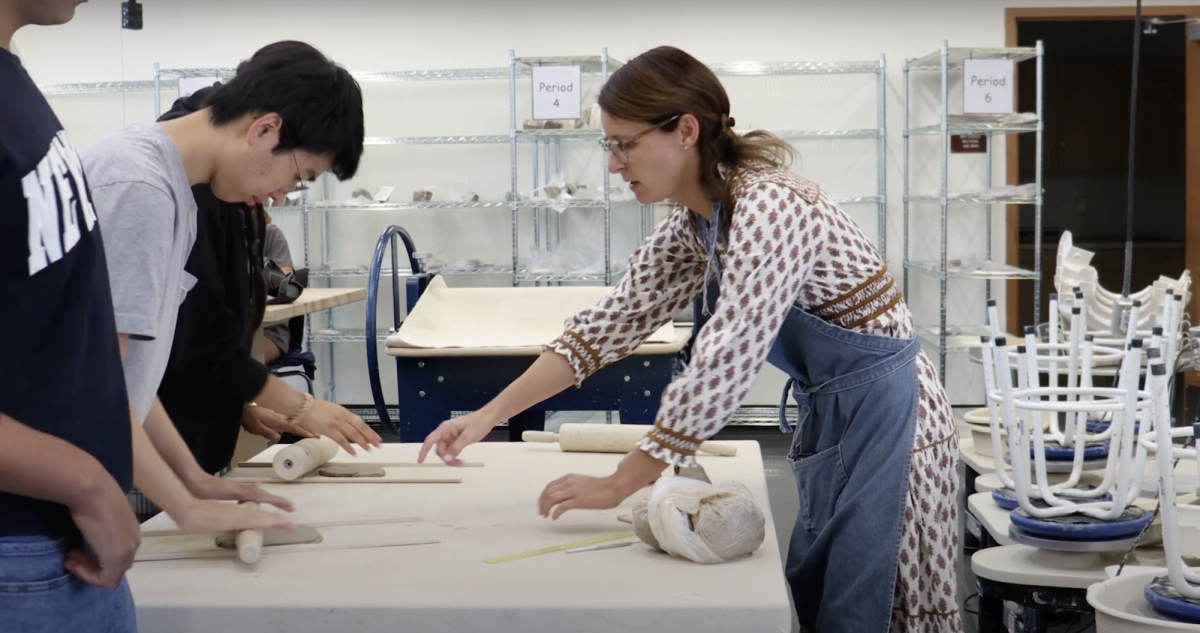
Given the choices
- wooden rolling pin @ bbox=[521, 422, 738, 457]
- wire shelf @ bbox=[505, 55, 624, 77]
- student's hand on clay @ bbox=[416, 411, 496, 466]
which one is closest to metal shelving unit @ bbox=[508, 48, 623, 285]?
wire shelf @ bbox=[505, 55, 624, 77]

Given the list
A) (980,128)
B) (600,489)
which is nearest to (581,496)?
(600,489)

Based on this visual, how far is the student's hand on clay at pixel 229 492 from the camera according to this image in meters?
1.56

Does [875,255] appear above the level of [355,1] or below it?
below

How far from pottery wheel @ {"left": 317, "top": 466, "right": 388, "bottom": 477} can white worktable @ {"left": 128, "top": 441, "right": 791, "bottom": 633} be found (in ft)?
0.79

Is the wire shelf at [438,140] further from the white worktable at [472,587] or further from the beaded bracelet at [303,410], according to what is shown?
the white worktable at [472,587]

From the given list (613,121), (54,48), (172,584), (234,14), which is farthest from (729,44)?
(172,584)

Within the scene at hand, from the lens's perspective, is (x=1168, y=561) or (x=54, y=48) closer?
(x=1168, y=561)

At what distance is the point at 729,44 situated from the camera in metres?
6.17

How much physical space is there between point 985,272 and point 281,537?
475cm

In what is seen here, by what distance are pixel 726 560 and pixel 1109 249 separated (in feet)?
26.0

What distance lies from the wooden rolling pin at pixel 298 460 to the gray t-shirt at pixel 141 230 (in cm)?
54

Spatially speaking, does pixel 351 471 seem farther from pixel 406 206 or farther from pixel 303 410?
pixel 406 206

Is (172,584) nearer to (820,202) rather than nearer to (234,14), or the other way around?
(820,202)

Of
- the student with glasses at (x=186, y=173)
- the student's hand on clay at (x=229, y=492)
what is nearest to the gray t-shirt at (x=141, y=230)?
the student with glasses at (x=186, y=173)
